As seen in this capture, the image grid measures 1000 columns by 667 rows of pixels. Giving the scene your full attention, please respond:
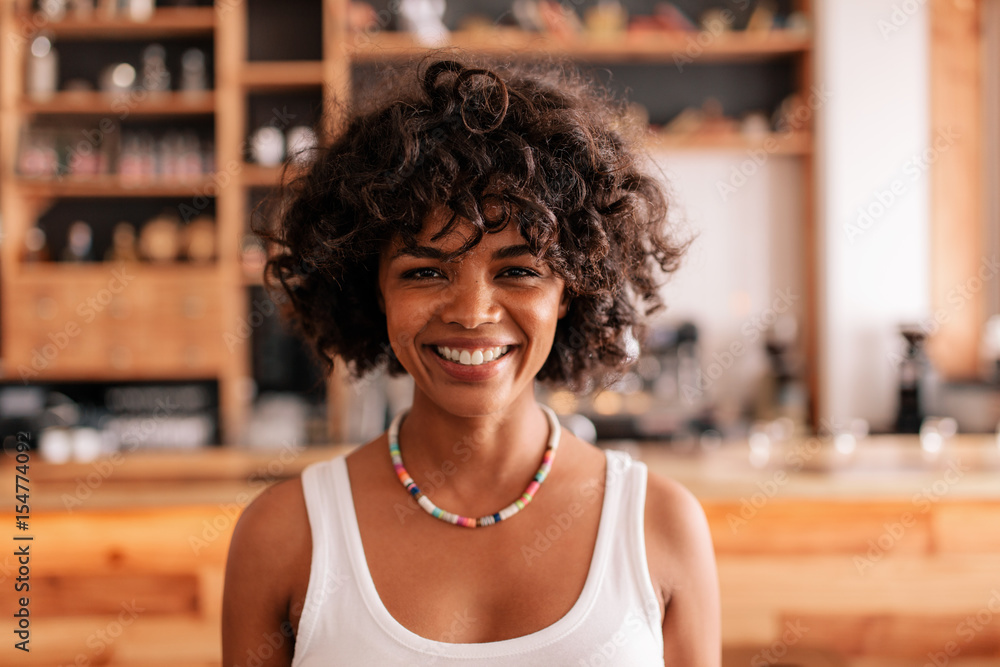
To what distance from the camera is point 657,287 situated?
121cm

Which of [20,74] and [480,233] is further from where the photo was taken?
[20,74]

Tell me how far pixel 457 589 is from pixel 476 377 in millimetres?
277

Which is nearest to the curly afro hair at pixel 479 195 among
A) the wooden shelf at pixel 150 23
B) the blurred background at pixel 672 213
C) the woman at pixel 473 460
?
the woman at pixel 473 460

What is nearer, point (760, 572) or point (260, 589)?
point (260, 589)

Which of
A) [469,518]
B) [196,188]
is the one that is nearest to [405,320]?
[469,518]

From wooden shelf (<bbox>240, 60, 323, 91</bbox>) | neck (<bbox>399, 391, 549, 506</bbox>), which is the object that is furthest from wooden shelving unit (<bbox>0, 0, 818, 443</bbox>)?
neck (<bbox>399, 391, 549, 506</bbox>)

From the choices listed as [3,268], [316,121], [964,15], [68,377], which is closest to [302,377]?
[68,377]

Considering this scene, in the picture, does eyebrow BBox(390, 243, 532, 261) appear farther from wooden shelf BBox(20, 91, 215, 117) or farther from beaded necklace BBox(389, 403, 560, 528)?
wooden shelf BBox(20, 91, 215, 117)

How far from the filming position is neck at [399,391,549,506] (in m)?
1.02

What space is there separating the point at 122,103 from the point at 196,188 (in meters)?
0.54

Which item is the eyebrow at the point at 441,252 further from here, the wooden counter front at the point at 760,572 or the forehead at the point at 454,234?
the wooden counter front at the point at 760,572

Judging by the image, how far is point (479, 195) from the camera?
3.00 ft

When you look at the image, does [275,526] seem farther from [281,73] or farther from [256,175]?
[281,73]

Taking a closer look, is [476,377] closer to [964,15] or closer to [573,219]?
[573,219]
